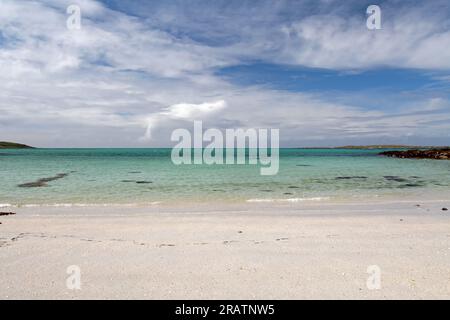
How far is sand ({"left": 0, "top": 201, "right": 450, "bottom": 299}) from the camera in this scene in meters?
5.38

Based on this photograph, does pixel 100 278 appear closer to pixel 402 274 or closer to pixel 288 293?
pixel 288 293

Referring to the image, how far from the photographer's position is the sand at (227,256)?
538 cm

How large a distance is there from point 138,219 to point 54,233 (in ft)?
11.0

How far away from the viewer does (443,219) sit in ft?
39.0

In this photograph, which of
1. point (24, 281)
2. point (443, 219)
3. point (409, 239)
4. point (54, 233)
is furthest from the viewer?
point (443, 219)

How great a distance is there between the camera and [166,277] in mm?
5949

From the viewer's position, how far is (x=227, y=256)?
7.15 metres

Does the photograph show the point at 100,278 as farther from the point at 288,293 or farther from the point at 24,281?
the point at 288,293

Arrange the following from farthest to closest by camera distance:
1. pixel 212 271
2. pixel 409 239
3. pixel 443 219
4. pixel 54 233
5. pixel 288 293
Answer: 1. pixel 443 219
2. pixel 54 233
3. pixel 409 239
4. pixel 212 271
5. pixel 288 293

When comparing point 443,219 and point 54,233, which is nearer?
point 54,233
